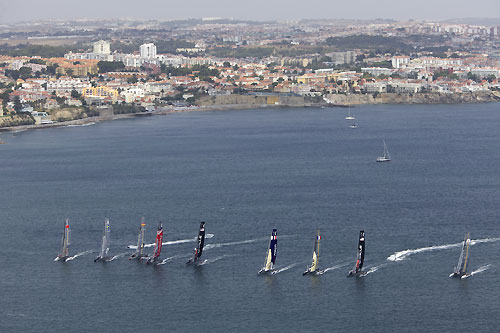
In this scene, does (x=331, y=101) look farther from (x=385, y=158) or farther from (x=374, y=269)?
(x=374, y=269)

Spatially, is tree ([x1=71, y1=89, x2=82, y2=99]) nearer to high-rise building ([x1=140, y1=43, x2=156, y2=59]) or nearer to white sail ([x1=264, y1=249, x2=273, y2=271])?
high-rise building ([x1=140, y1=43, x2=156, y2=59])

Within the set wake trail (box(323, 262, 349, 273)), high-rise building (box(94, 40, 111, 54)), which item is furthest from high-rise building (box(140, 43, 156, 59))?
wake trail (box(323, 262, 349, 273))

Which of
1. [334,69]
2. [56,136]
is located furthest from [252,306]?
[334,69]

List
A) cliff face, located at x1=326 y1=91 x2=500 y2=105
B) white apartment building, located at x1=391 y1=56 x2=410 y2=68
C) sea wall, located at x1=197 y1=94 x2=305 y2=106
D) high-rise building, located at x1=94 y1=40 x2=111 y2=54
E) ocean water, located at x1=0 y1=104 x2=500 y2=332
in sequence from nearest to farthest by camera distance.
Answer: ocean water, located at x1=0 y1=104 x2=500 y2=332, sea wall, located at x1=197 y1=94 x2=305 y2=106, cliff face, located at x1=326 y1=91 x2=500 y2=105, white apartment building, located at x1=391 y1=56 x2=410 y2=68, high-rise building, located at x1=94 y1=40 x2=111 y2=54

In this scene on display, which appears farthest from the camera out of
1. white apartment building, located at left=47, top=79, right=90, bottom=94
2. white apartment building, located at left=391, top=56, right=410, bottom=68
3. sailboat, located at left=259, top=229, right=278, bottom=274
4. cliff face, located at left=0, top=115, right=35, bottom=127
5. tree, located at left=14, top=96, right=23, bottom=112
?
white apartment building, located at left=391, top=56, right=410, bottom=68

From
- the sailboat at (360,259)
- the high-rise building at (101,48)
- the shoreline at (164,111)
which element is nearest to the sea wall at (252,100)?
the shoreline at (164,111)
